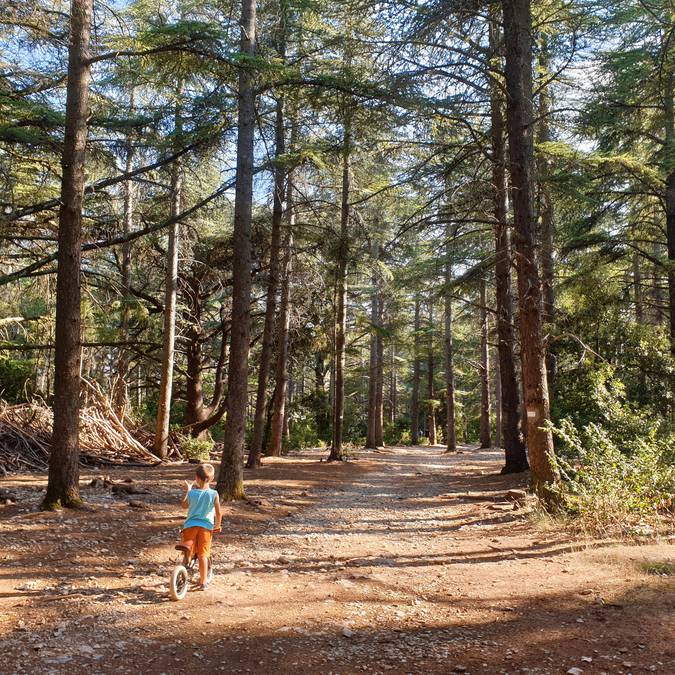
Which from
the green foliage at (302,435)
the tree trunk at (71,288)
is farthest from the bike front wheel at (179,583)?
the green foliage at (302,435)

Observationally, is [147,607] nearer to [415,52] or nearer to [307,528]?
[307,528]

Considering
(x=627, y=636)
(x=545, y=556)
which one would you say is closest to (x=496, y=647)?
A: (x=627, y=636)

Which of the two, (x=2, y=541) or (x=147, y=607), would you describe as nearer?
(x=147, y=607)

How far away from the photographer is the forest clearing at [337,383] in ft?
15.2

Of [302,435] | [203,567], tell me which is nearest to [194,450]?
[302,435]

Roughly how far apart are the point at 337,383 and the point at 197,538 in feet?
46.2

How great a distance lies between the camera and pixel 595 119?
12195 millimetres

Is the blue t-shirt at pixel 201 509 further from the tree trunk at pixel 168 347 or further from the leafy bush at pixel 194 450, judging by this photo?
the leafy bush at pixel 194 450

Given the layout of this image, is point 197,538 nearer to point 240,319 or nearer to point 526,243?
point 240,319

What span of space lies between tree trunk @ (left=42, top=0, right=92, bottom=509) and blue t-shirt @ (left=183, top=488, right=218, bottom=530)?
12.2 feet

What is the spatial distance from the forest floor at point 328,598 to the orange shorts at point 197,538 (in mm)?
408

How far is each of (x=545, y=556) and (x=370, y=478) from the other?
9578mm

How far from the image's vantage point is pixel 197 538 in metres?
5.34

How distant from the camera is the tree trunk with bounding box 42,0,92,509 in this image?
8.17 meters
